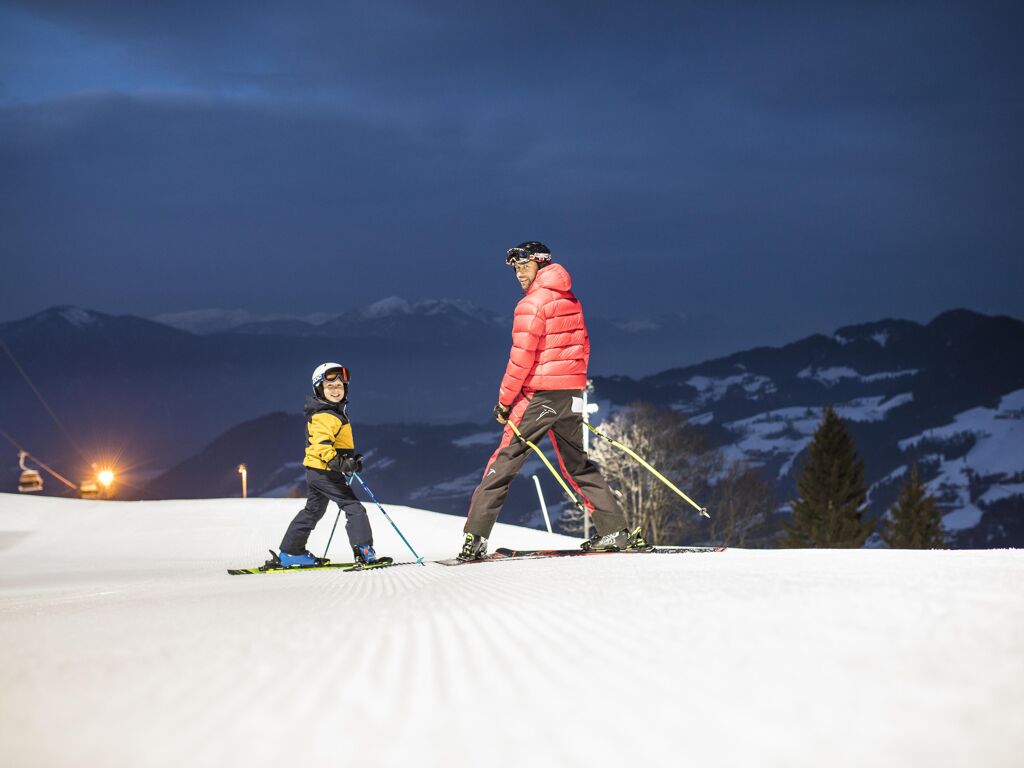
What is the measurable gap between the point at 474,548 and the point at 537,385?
4.03 ft

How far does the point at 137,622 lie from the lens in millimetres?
3381

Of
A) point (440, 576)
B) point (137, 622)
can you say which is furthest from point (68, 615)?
point (440, 576)

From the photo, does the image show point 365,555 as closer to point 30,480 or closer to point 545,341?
point 545,341

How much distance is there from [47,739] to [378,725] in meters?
0.66

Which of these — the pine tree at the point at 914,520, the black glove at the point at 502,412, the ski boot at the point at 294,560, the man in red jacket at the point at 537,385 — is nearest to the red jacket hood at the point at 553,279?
the man in red jacket at the point at 537,385

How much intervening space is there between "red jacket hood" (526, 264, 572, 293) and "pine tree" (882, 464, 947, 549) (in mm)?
45112

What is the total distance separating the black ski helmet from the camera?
7023 millimetres

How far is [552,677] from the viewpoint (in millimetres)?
2076

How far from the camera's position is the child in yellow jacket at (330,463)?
7.51 metres

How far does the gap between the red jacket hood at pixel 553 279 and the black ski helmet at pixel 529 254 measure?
0.12 meters

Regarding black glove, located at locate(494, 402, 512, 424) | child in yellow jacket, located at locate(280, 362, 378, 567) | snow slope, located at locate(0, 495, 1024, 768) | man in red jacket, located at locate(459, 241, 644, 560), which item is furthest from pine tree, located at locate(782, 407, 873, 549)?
snow slope, located at locate(0, 495, 1024, 768)

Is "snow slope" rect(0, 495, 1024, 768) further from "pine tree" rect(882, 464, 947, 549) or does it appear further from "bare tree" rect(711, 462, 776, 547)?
"pine tree" rect(882, 464, 947, 549)

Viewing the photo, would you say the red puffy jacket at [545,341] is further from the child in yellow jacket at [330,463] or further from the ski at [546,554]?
the child in yellow jacket at [330,463]

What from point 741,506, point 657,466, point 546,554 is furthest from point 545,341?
point 741,506
